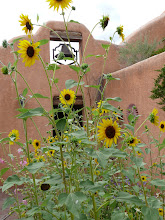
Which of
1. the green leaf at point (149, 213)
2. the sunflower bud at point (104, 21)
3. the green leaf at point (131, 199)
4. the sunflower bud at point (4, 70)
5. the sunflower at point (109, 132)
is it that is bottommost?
the green leaf at point (149, 213)

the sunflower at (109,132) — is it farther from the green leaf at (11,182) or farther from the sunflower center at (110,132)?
the green leaf at (11,182)

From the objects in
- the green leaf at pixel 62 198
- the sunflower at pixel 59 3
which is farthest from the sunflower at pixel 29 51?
the green leaf at pixel 62 198

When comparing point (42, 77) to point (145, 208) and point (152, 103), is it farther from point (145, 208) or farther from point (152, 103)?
point (145, 208)

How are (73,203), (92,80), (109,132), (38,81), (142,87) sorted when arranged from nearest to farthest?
(73,203), (109,132), (142,87), (38,81), (92,80)

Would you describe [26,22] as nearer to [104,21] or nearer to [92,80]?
[104,21]

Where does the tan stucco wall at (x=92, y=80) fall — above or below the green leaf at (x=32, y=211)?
above

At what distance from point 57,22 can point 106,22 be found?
203 inches

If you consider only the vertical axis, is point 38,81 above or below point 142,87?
above

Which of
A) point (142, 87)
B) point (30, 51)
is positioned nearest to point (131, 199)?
point (30, 51)

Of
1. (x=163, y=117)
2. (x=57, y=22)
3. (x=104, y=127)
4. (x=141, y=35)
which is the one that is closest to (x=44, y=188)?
(x=104, y=127)

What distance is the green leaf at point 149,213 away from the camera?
1.03 m

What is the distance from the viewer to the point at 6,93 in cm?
573

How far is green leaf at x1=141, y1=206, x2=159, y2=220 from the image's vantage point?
3.37 feet

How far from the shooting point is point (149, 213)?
3.43 feet
